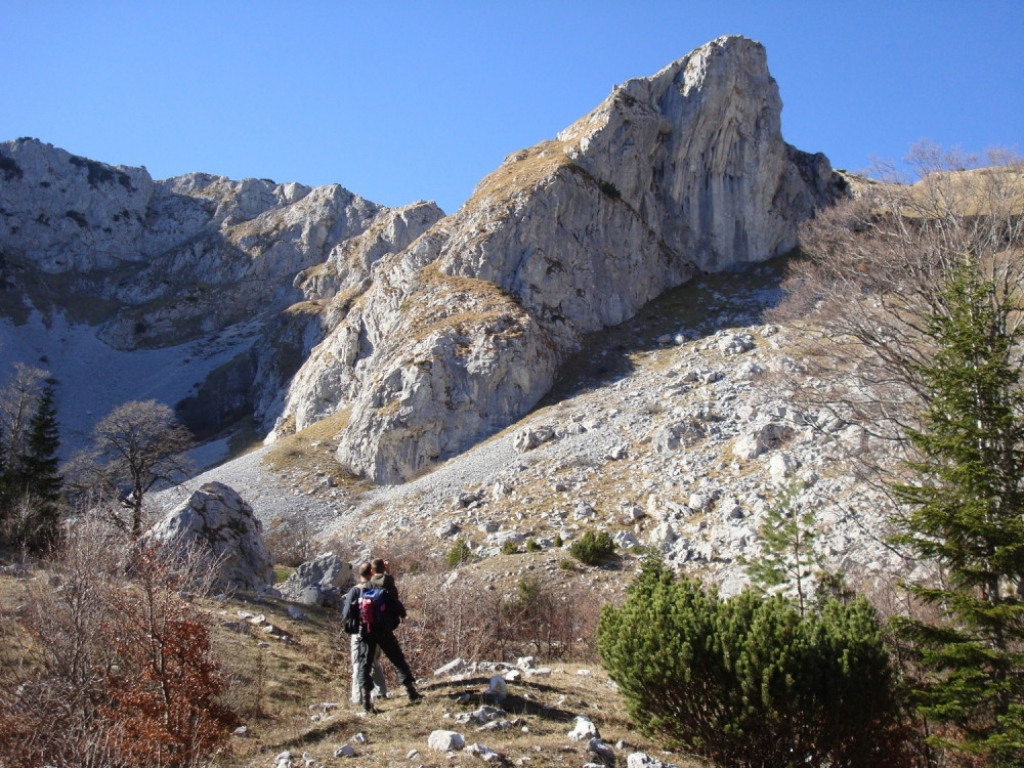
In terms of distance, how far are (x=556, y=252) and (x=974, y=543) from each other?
48530mm

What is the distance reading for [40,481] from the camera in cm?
3153

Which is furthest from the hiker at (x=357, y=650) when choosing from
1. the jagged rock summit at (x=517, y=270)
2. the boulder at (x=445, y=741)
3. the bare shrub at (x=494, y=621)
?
the jagged rock summit at (x=517, y=270)

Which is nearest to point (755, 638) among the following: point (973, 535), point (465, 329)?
point (973, 535)

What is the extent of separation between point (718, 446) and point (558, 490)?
311 inches

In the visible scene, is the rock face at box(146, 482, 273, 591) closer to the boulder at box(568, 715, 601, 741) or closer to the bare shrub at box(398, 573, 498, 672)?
the bare shrub at box(398, 573, 498, 672)

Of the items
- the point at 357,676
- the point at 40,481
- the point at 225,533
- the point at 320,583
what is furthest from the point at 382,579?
the point at 40,481

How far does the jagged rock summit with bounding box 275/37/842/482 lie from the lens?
4641 centimetres

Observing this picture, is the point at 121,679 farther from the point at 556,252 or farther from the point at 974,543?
the point at 556,252

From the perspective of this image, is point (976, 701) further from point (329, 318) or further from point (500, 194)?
point (329, 318)

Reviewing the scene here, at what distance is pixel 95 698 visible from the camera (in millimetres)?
10070

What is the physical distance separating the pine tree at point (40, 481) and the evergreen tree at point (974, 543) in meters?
26.2

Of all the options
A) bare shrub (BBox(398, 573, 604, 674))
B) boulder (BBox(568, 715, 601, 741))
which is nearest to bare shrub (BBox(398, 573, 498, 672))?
bare shrub (BBox(398, 573, 604, 674))

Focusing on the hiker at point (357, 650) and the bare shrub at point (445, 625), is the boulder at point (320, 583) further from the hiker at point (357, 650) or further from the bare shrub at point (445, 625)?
the hiker at point (357, 650)

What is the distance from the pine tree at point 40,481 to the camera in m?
24.7
